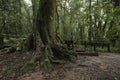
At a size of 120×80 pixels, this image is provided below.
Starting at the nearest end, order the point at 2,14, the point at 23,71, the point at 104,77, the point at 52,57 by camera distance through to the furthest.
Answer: the point at 104,77, the point at 23,71, the point at 52,57, the point at 2,14

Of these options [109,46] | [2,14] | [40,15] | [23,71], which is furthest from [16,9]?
[23,71]

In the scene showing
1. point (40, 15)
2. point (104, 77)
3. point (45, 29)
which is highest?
point (40, 15)

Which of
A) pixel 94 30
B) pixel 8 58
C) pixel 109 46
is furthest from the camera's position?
pixel 94 30

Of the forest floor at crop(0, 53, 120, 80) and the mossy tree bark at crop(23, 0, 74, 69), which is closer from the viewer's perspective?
the forest floor at crop(0, 53, 120, 80)

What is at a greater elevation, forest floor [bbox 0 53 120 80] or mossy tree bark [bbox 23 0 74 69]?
mossy tree bark [bbox 23 0 74 69]

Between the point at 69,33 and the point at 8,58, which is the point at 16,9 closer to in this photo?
the point at 69,33

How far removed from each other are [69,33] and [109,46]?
9.57 meters

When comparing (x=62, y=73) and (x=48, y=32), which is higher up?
(x=48, y=32)

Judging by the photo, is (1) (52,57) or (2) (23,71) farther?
(1) (52,57)

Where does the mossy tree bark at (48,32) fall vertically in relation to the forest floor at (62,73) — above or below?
above

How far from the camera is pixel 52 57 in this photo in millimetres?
7438

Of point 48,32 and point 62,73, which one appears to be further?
point 48,32

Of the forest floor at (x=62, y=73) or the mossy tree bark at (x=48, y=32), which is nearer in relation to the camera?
the forest floor at (x=62, y=73)

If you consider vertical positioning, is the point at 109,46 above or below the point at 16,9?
below
